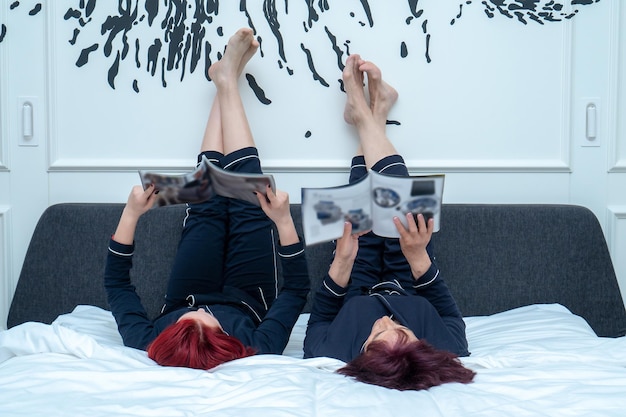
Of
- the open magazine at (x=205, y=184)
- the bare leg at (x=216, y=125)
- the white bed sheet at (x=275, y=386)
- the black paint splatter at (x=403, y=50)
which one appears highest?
the black paint splatter at (x=403, y=50)

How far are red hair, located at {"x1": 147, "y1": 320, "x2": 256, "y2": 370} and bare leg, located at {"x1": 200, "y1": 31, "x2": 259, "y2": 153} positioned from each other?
844mm

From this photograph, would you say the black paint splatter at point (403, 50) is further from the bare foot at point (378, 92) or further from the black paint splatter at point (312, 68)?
the black paint splatter at point (312, 68)

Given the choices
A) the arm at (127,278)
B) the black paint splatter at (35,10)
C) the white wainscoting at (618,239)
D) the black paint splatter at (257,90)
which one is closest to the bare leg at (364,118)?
the black paint splatter at (257,90)

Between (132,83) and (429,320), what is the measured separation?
60.1 inches

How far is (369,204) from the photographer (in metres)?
1.70

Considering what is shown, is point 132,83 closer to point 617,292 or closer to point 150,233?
point 150,233

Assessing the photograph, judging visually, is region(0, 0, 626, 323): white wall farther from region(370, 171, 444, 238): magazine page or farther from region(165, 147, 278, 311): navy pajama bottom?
region(370, 171, 444, 238): magazine page

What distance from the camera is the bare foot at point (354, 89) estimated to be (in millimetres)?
2270

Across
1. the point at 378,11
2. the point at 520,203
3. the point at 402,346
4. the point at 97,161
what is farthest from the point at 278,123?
the point at 402,346

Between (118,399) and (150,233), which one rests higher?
(150,233)

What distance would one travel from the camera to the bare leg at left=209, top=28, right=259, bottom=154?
2.22m

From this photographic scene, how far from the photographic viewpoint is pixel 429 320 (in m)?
1.71

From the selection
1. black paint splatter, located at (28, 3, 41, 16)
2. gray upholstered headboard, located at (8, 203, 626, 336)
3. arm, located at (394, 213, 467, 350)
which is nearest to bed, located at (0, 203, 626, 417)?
gray upholstered headboard, located at (8, 203, 626, 336)

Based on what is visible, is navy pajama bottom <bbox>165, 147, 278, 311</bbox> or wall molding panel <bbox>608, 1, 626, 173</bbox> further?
wall molding panel <bbox>608, 1, 626, 173</bbox>
